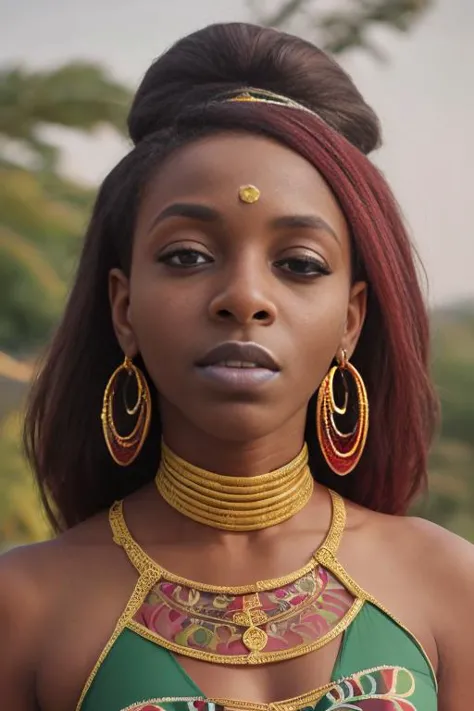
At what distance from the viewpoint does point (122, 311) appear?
5.52 ft

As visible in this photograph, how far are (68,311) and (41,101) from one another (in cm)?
476

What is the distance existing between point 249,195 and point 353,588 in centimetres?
58

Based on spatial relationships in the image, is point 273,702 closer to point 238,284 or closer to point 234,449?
point 234,449

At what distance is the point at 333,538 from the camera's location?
1.64 m

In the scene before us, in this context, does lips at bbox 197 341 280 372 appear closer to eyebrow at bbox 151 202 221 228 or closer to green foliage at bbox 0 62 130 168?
eyebrow at bbox 151 202 221 228

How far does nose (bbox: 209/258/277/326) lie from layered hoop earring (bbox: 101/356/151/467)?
0.26m

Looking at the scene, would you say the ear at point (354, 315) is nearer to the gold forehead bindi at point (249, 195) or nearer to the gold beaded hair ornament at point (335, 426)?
the gold beaded hair ornament at point (335, 426)

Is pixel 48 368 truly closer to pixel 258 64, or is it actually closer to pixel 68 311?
pixel 68 311

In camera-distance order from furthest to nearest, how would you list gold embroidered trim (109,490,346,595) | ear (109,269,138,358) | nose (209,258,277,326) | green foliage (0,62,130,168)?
green foliage (0,62,130,168) → ear (109,269,138,358) → gold embroidered trim (109,490,346,595) → nose (209,258,277,326)

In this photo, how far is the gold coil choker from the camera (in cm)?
160

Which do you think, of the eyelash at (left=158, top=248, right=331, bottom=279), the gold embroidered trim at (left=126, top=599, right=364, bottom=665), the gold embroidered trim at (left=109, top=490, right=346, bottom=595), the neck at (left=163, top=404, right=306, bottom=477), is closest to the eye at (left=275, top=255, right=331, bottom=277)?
the eyelash at (left=158, top=248, right=331, bottom=279)

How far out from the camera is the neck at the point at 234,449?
159 cm

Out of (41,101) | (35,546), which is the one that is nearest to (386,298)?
(35,546)

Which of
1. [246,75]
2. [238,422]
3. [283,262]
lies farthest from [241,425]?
[246,75]
